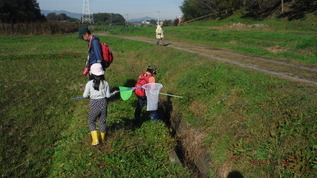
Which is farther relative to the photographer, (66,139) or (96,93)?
(66,139)

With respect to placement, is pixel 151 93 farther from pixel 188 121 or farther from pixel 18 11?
pixel 18 11

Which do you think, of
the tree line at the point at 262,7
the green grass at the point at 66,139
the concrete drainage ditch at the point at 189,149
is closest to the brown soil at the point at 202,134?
the concrete drainage ditch at the point at 189,149

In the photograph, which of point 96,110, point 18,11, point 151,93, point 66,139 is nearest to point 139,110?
point 151,93

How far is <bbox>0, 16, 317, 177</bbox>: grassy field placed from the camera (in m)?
4.13

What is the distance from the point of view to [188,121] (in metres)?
6.29

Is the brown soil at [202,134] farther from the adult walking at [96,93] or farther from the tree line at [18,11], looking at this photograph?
the tree line at [18,11]

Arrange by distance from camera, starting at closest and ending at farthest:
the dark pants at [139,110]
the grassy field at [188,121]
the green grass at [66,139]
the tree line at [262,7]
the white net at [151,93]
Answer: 1. the grassy field at [188,121]
2. the green grass at [66,139]
3. the white net at [151,93]
4. the dark pants at [139,110]
5. the tree line at [262,7]

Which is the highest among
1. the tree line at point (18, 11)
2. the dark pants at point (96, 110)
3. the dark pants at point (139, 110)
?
the tree line at point (18, 11)

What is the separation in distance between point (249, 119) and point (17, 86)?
8.55 metres

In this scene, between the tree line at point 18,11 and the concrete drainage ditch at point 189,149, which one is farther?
the tree line at point 18,11

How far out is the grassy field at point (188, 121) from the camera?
413 centimetres

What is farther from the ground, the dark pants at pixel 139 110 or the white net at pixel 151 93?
the white net at pixel 151 93

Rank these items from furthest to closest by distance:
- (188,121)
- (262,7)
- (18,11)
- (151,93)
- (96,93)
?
1. (18,11)
2. (262,7)
3. (188,121)
4. (151,93)
5. (96,93)

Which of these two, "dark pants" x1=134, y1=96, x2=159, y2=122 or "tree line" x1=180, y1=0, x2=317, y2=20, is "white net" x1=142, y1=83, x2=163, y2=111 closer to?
"dark pants" x1=134, y1=96, x2=159, y2=122
